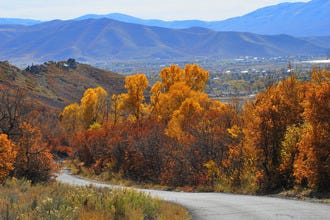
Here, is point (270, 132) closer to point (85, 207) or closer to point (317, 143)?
point (317, 143)

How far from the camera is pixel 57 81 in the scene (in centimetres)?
15138

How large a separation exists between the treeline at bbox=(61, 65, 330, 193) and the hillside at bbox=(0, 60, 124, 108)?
63.9 m

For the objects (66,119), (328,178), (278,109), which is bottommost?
(66,119)

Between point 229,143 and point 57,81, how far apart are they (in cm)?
12601

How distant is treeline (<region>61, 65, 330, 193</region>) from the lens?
2042 centimetres

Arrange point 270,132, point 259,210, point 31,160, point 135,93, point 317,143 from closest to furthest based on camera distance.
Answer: point 259,210
point 317,143
point 270,132
point 31,160
point 135,93

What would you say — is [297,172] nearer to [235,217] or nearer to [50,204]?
[235,217]

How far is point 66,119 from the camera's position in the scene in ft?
255

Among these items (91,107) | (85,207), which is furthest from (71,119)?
(85,207)

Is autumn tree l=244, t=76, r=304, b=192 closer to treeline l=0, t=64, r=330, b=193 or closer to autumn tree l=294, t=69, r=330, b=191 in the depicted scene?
treeline l=0, t=64, r=330, b=193

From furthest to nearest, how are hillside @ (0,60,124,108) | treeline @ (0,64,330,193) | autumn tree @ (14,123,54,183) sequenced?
hillside @ (0,60,124,108) → autumn tree @ (14,123,54,183) → treeline @ (0,64,330,193)

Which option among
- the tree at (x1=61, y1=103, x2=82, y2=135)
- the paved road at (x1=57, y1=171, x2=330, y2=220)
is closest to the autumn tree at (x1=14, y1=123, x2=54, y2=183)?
the paved road at (x1=57, y1=171, x2=330, y2=220)

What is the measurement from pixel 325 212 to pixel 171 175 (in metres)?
19.4

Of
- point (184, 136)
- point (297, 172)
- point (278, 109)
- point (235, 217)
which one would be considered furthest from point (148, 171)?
point (235, 217)
